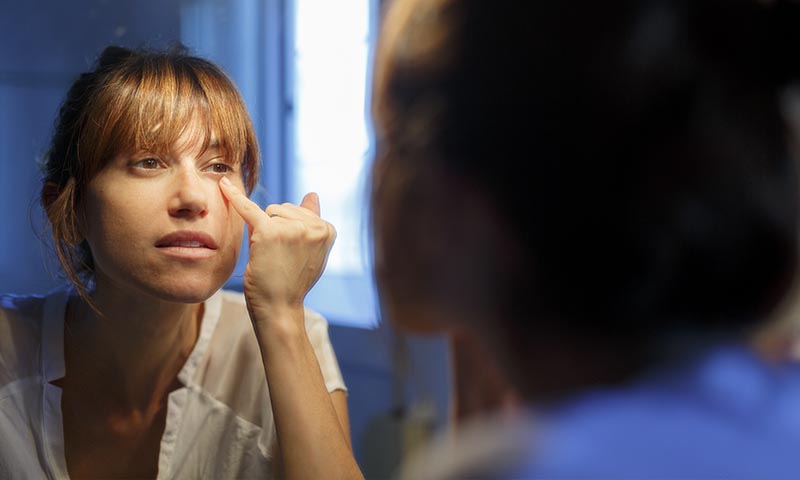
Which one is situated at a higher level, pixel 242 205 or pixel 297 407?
pixel 242 205

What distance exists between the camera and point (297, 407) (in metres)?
0.64

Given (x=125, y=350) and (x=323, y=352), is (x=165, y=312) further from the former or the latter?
(x=323, y=352)

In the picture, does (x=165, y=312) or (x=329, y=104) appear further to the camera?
(x=329, y=104)

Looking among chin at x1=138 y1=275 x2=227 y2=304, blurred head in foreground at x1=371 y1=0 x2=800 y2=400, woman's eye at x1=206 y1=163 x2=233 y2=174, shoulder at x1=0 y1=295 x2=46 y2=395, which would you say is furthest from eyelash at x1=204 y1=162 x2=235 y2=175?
blurred head in foreground at x1=371 y1=0 x2=800 y2=400

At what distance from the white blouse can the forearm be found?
0.12 meters

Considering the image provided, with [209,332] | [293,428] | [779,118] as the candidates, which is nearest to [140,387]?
[209,332]

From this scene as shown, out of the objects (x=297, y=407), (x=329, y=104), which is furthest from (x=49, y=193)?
(x=329, y=104)

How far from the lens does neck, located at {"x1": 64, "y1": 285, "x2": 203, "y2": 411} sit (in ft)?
2.60

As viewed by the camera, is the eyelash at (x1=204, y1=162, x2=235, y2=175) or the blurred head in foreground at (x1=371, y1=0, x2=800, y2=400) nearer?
the blurred head in foreground at (x1=371, y1=0, x2=800, y2=400)

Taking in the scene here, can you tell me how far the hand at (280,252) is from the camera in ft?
2.16

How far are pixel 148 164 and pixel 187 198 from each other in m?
0.07

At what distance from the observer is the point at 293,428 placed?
642 millimetres

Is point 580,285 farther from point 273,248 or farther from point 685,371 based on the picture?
point 273,248

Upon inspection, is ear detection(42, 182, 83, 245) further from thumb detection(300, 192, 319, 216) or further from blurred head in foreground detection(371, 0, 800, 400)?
blurred head in foreground detection(371, 0, 800, 400)
